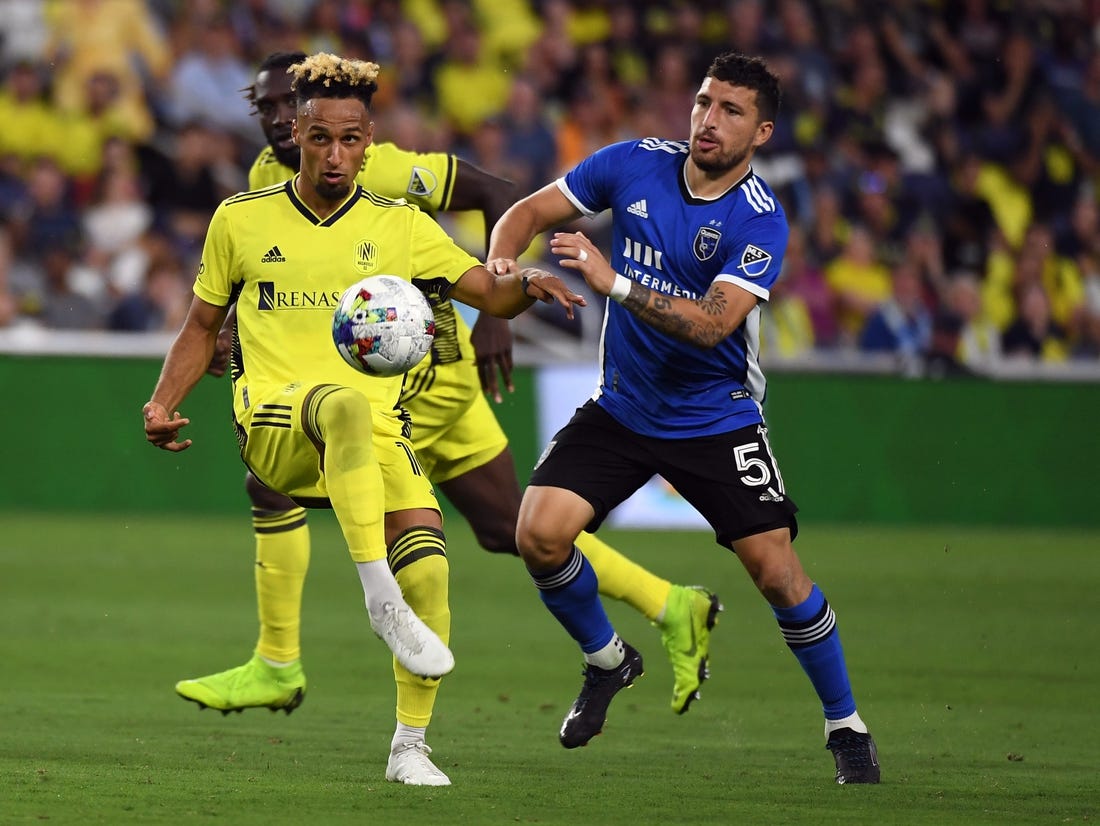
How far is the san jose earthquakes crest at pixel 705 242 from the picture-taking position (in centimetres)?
648

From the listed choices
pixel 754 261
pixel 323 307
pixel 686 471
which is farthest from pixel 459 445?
pixel 754 261

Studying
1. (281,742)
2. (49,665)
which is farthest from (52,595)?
(281,742)

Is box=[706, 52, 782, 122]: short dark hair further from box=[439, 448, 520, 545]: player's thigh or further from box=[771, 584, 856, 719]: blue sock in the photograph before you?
box=[439, 448, 520, 545]: player's thigh

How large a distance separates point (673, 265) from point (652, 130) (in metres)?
10.7

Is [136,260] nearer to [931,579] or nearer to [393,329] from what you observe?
[931,579]

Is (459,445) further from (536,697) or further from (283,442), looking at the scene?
(283,442)

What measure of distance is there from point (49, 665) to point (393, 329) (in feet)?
12.5

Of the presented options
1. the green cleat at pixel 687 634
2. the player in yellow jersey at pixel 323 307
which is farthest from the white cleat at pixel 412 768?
the green cleat at pixel 687 634

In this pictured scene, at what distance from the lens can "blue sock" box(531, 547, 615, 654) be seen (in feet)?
22.1

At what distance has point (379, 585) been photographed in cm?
557

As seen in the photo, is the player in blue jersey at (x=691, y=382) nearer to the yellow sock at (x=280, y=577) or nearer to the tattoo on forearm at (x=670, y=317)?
the tattoo on forearm at (x=670, y=317)

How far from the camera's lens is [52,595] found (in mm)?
11000

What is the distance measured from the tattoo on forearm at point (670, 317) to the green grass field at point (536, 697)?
4.85 feet

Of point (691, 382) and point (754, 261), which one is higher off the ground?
point (754, 261)
